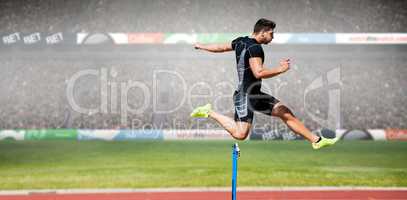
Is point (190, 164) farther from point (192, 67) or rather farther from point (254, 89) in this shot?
point (192, 67)

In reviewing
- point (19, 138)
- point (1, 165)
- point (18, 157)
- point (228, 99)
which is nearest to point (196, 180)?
point (1, 165)

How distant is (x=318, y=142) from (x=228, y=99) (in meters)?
17.2

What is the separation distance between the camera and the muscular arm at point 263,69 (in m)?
5.14

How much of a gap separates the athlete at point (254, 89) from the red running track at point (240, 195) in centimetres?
325

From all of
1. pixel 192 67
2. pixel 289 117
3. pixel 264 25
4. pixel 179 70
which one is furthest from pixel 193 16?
pixel 264 25

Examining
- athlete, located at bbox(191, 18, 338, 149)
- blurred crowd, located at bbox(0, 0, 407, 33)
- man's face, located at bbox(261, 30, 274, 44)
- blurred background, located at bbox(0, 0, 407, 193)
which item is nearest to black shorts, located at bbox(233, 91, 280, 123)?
athlete, located at bbox(191, 18, 338, 149)

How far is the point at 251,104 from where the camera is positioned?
5582 mm

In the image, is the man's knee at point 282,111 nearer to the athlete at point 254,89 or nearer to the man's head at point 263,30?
the athlete at point 254,89

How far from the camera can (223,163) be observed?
13.2m

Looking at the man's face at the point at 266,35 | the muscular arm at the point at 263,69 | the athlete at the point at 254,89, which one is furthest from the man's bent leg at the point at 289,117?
the man's face at the point at 266,35

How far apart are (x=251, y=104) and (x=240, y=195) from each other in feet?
12.3

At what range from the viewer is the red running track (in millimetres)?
8828

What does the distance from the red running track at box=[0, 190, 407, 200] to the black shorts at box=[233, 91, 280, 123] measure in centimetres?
328

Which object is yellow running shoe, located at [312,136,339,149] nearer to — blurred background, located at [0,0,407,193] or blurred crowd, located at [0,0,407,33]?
blurred background, located at [0,0,407,193]
